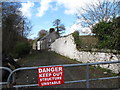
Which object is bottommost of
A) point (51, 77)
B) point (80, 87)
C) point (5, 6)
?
point (80, 87)

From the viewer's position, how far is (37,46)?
5031cm

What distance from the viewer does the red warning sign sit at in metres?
2.50

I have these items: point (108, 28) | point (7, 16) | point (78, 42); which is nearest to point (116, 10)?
point (108, 28)

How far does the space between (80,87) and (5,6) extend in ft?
26.3

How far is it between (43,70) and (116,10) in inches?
308

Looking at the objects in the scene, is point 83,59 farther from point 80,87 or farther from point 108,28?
point 80,87

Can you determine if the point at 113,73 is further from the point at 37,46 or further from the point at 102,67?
the point at 37,46

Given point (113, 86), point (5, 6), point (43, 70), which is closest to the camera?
point (43, 70)

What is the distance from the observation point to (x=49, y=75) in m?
2.52

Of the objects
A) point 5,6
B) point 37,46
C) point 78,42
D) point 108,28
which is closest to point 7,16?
point 5,6

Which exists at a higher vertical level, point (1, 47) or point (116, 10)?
point (116, 10)

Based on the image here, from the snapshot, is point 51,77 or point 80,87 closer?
point 51,77

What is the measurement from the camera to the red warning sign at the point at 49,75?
2500mm

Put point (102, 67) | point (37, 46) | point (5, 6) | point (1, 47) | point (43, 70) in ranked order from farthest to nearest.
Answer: point (37, 46) < point (5, 6) < point (102, 67) < point (1, 47) < point (43, 70)
